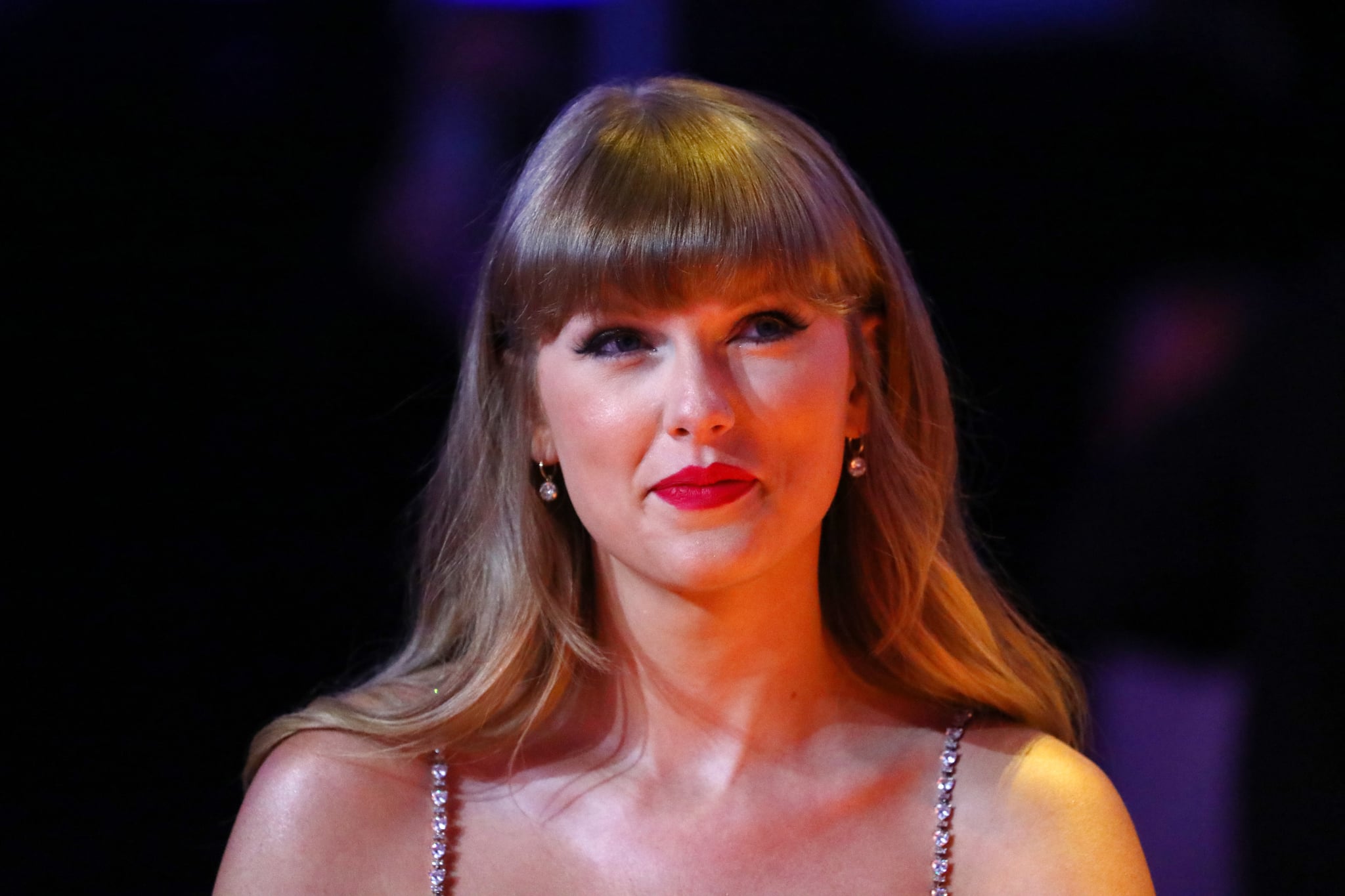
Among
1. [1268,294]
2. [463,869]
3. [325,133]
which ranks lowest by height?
[463,869]

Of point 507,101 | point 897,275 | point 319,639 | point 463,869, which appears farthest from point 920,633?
point 507,101

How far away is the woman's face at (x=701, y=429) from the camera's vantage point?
1.40 metres

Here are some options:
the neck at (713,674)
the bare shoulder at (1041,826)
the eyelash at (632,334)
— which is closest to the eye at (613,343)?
the eyelash at (632,334)

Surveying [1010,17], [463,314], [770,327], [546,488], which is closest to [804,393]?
[770,327]

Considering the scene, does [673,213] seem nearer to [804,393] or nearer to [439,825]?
[804,393]

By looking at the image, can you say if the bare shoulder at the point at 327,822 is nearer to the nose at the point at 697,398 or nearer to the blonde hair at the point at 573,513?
the blonde hair at the point at 573,513

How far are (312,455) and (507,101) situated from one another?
0.58 m

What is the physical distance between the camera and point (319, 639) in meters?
1.97

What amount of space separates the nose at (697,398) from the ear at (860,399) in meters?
0.22

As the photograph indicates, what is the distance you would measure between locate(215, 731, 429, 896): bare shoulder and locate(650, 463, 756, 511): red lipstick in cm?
43

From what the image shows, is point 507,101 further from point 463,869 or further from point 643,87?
point 463,869

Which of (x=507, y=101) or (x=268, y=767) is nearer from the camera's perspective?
(x=268, y=767)

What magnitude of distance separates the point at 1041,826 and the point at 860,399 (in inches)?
19.3

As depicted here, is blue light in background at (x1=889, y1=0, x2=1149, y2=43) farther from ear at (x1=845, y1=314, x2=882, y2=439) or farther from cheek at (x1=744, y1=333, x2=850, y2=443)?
cheek at (x1=744, y1=333, x2=850, y2=443)
